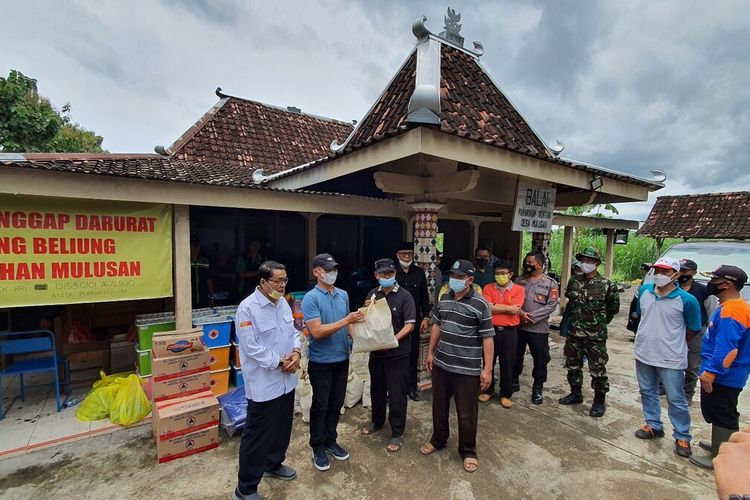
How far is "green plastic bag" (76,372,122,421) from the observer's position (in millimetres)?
3920

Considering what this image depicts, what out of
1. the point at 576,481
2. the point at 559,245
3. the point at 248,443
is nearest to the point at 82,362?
the point at 248,443

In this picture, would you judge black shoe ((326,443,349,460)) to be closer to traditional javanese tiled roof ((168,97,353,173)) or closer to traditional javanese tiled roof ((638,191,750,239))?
traditional javanese tiled roof ((168,97,353,173))

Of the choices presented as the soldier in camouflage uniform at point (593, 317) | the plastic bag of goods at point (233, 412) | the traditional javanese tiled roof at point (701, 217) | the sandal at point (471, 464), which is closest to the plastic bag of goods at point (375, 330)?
the sandal at point (471, 464)

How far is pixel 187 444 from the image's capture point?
10.7 feet

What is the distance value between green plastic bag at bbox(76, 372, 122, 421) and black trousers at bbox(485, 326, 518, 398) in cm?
454

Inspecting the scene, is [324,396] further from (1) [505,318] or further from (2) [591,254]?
(2) [591,254]

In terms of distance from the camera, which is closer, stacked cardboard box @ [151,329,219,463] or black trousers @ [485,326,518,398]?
stacked cardboard box @ [151,329,219,463]

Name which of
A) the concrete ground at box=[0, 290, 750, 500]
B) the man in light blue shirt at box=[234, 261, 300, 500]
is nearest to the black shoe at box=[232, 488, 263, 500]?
the man in light blue shirt at box=[234, 261, 300, 500]

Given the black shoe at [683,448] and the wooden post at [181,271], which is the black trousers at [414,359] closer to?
the black shoe at [683,448]

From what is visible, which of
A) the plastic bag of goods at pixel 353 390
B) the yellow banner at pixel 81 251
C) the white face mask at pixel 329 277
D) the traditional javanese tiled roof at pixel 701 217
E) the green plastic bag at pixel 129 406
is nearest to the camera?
Result: the white face mask at pixel 329 277

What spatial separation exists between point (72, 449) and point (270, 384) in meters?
2.49

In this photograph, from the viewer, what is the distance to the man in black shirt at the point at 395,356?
11.1 feet

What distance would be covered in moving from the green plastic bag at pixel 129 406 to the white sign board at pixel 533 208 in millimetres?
5148

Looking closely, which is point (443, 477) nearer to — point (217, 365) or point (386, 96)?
point (217, 365)
